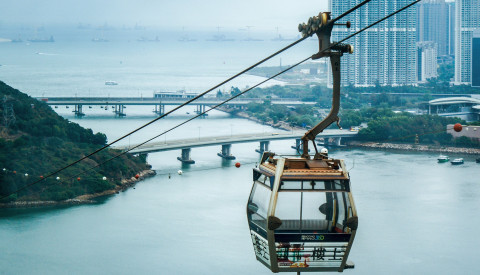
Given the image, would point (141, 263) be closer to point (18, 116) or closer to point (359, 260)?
point (359, 260)

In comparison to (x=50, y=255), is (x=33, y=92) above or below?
above

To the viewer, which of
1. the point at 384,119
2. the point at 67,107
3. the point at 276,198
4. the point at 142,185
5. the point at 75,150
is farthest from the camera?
the point at 67,107

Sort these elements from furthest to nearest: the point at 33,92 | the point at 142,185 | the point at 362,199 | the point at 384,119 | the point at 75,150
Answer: the point at 33,92 < the point at 384,119 < the point at 75,150 < the point at 142,185 < the point at 362,199

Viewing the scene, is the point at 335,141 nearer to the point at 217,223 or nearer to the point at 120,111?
the point at 120,111

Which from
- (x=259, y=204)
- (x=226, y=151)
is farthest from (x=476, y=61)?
(x=259, y=204)

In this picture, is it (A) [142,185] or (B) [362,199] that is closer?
(B) [362,199]

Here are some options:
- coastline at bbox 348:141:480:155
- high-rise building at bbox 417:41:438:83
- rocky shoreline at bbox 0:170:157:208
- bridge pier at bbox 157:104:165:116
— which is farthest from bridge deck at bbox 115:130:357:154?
high-rise building at bbox 417:41:438:83

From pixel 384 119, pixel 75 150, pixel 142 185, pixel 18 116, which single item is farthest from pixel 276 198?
pixel 384 119

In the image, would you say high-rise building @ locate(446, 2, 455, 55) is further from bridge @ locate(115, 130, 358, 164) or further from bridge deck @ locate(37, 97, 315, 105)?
bridge @ locate(115, 130, 358, 164)
